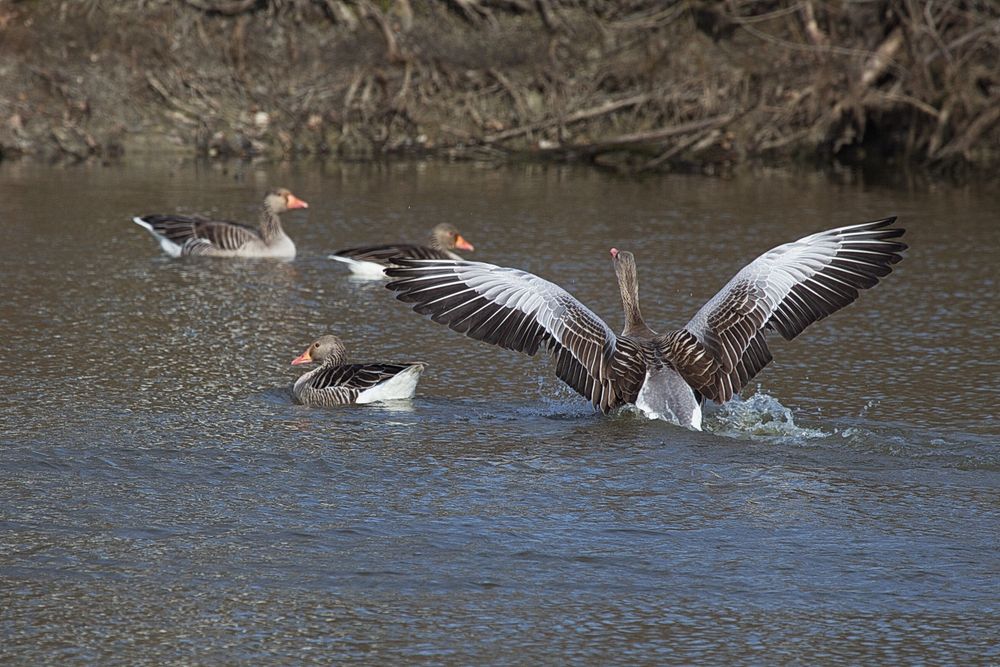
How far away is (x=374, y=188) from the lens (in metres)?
15.9

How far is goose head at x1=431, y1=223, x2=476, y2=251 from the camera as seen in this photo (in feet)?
38.0

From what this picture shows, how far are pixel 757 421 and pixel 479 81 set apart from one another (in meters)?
13.6

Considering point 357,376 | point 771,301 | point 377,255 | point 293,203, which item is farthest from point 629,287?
point 293,203

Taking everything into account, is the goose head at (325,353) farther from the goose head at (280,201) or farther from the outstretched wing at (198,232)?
the goose head at (280,201)

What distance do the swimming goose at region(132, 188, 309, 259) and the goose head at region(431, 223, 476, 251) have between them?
3.88ft

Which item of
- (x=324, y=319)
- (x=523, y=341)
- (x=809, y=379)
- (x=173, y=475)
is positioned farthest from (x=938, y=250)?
(x=173, y=475)

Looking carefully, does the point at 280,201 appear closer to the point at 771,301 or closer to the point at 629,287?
the point at 629,287

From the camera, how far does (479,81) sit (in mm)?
20062

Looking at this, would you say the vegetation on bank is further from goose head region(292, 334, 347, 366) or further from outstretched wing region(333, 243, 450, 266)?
goose head region(292, 334, 347, 366)

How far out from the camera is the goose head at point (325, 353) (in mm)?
7805

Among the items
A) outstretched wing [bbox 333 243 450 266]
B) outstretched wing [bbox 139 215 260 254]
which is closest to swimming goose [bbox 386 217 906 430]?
outstretched wing [bbox 333 243 450 266]

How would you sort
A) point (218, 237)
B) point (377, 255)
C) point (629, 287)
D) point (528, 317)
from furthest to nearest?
point (218, 237) → point (377, 255) → point (629, 287) → point (528, 317)

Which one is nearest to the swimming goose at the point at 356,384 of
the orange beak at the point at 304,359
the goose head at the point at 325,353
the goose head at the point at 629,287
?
the goose head at the point at 325,353

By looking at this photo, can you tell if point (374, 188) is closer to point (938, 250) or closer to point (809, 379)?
point (938, 250)
